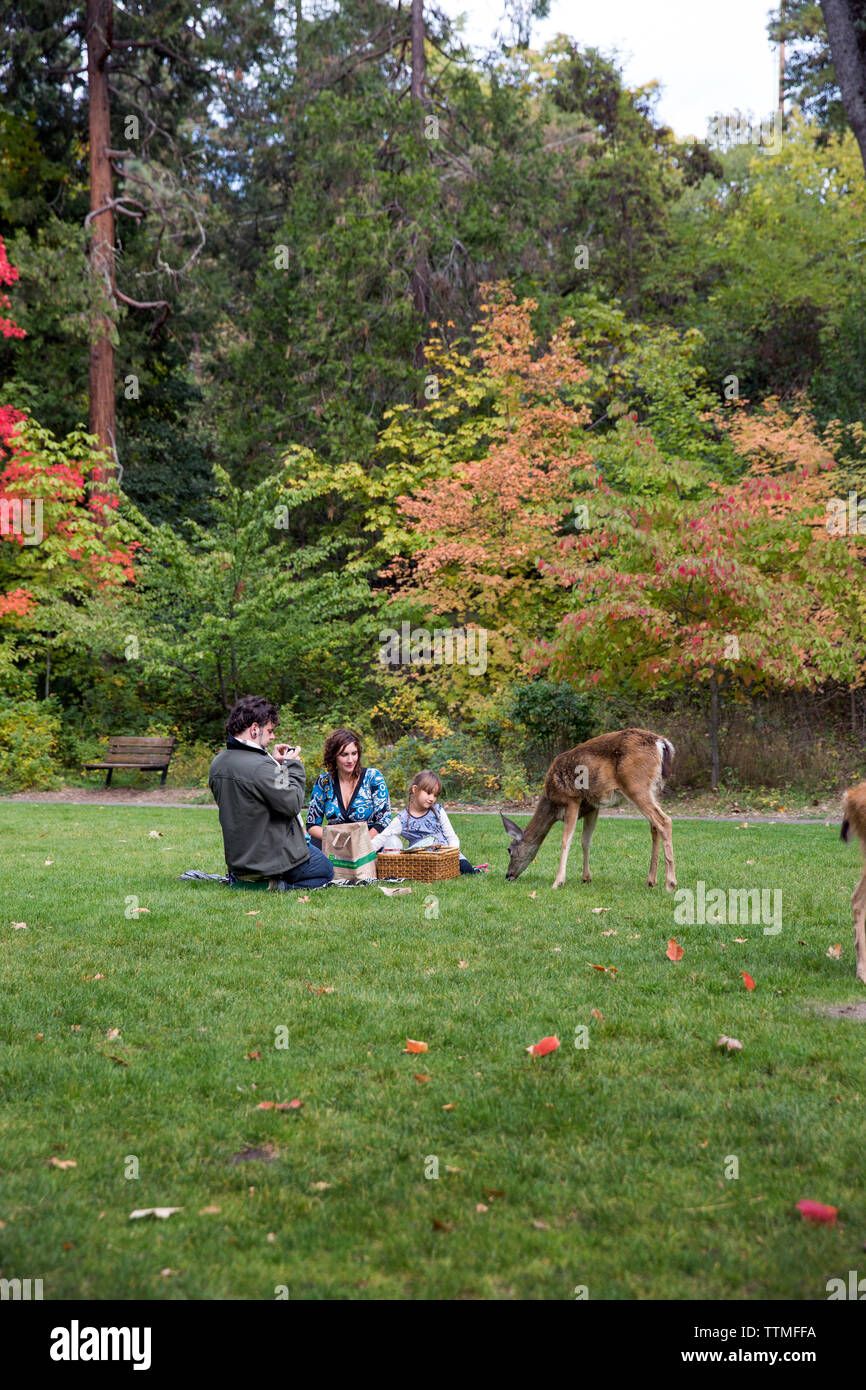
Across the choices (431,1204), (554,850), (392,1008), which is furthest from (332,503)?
(431,1204)

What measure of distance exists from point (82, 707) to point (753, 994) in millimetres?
19200

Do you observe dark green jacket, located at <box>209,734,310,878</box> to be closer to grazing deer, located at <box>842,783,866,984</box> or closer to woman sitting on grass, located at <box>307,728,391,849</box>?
woman sitting on grass, located at <box>307,728,391,849</box>

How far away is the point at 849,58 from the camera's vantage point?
7605 millimetres

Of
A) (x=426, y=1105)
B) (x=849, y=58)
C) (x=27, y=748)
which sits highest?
(x=849, y=58)

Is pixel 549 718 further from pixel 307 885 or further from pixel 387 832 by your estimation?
pixel 307 885

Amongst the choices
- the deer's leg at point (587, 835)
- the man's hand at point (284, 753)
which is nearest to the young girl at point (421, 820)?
the deer's leg at point (587, 835)

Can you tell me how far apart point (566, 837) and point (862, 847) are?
3.20m

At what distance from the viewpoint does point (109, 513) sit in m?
20.9

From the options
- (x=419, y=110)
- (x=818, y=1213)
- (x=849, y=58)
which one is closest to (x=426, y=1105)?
(x=818, y=1213)

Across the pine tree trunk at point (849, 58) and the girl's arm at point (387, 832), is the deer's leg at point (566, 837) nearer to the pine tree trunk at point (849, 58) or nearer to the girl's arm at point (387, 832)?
the girl's arm at point (387, 832)

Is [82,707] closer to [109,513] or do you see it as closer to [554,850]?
[109,513]

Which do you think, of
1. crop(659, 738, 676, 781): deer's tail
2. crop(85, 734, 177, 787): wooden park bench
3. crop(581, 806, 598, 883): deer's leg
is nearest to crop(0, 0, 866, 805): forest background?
crop(85, 734, 177, 787): wooden park bench

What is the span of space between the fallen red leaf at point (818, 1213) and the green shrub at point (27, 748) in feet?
56.2

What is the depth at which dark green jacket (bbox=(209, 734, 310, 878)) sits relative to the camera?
7.84m
